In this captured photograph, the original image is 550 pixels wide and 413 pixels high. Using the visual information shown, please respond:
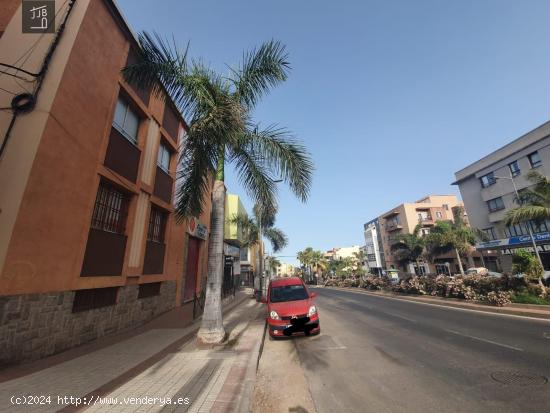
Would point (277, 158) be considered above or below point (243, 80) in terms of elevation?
below

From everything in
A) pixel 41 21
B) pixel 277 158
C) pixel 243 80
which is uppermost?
pixel 41 21

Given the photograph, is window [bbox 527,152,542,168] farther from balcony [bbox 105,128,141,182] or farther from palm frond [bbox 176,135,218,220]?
balcony [bbox 105,128,141,182]

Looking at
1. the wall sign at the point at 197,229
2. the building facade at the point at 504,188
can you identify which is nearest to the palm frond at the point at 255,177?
the wall sign at the point at 197,229

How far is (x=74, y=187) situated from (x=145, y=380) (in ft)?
19.0

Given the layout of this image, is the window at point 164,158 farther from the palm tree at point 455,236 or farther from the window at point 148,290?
the palm tree at point 455,236

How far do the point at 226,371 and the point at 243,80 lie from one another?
821 centimetres

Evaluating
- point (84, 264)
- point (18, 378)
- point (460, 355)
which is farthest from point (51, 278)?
point (460, 355)

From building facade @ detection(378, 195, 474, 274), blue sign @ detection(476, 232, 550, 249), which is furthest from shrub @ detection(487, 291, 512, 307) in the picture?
building facade @ detection(378, 195, 474, 274)

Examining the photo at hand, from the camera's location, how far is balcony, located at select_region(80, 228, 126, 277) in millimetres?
8228

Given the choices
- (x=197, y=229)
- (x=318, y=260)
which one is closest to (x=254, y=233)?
(x=197, y=229)

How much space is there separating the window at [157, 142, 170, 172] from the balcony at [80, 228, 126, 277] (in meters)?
5.18

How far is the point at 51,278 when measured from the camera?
682 centimetres

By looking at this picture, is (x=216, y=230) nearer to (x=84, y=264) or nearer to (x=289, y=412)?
(x=84, y=264)

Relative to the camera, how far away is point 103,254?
8914 millimetres
